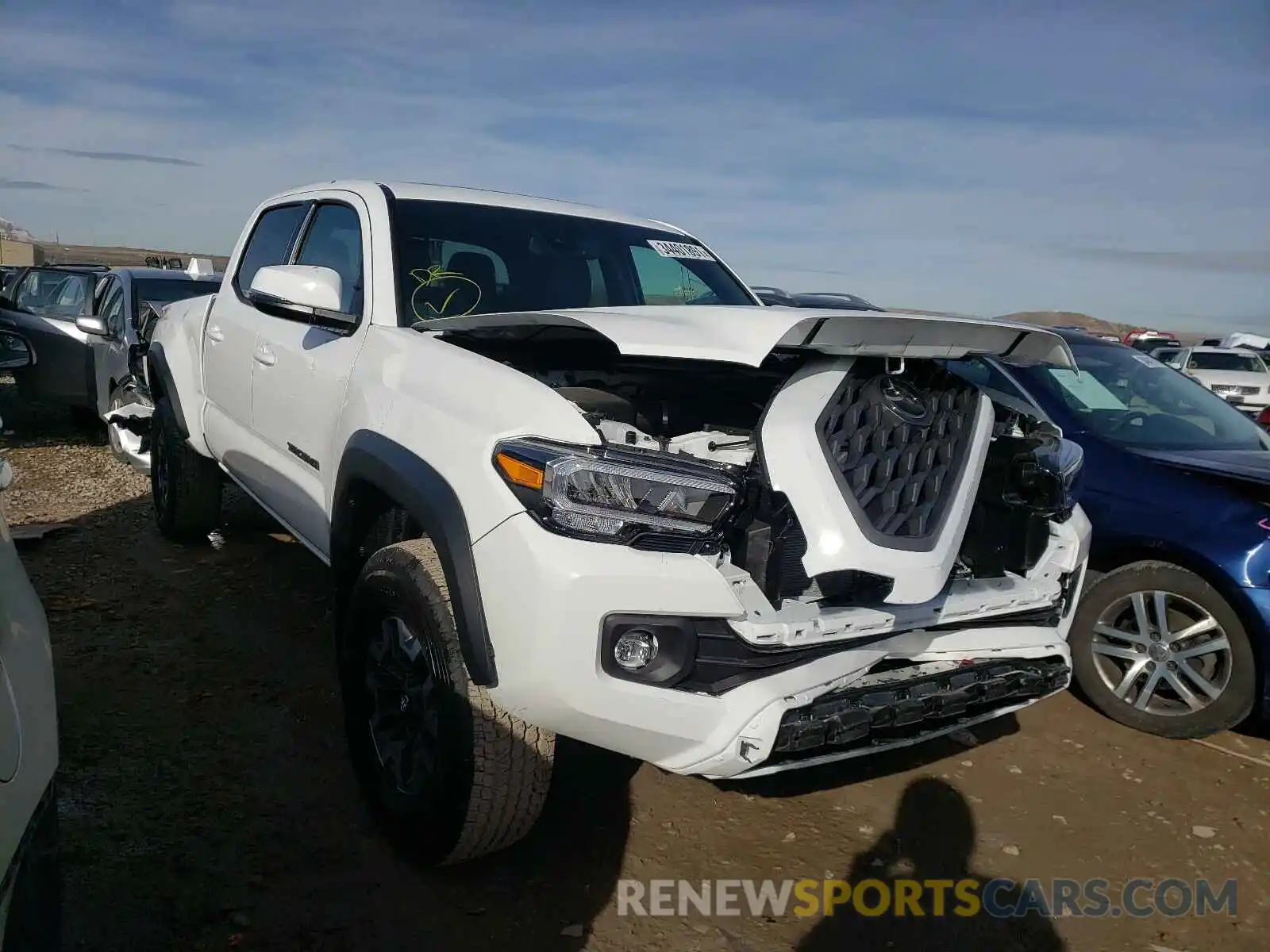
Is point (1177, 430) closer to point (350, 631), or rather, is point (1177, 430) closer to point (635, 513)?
point (635, 513)

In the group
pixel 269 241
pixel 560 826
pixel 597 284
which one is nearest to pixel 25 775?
pixel 560 826

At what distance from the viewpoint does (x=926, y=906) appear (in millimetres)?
2693

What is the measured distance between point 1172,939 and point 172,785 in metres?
2.96

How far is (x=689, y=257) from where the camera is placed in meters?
4.16

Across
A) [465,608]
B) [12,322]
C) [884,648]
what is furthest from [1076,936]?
[12,322]

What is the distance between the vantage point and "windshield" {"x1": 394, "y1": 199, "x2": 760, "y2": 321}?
3.36m

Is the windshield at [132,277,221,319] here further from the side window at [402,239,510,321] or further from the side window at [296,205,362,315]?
the side window at [402,239,510,321]

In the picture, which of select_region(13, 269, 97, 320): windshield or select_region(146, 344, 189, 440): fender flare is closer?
select_region(146, 344, 189, 440): fender flare

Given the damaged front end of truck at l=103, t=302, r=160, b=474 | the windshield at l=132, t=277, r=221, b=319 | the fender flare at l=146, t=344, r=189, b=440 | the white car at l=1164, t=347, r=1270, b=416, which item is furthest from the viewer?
the white car at l=1164, t=347, r=1270, b=416

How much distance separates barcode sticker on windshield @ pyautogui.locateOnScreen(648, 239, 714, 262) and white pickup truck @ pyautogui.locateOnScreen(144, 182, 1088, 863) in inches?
41.9

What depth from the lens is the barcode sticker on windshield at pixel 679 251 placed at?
4070 mm

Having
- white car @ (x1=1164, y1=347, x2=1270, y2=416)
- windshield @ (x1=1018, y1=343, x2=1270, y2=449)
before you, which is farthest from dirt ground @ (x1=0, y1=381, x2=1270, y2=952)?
white car @ (x1=1164, y1=347, x2=1270, y2=416)

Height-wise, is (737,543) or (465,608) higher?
(737,543)

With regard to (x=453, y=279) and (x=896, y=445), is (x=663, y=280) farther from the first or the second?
(x=896, y=445)
